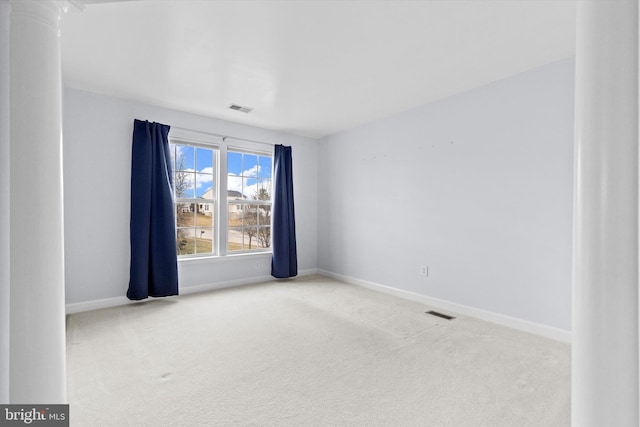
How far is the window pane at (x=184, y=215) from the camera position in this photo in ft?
13.7

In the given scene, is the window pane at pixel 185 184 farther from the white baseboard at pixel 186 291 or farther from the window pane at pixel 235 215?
the white baseboard at pixel 186 291

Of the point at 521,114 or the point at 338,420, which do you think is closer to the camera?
the point at 338,420

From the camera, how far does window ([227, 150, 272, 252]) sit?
462 cm

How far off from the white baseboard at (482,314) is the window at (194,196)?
2401 mm

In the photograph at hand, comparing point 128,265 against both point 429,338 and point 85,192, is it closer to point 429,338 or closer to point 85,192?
point 85,192

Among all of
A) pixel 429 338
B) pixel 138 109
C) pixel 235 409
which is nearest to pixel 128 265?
pixel 138 109

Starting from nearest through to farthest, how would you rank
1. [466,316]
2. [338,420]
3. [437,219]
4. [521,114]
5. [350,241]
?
1. [338,420]
2. [521,114]
3. [466,316]
4. [437,219]
5. [350,241]

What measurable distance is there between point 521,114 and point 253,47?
255 centimetres

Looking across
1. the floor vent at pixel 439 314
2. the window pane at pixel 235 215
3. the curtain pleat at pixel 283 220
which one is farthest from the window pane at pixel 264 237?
the floor vent at pixel 439 314

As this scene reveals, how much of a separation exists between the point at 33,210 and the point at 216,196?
3.13 metres

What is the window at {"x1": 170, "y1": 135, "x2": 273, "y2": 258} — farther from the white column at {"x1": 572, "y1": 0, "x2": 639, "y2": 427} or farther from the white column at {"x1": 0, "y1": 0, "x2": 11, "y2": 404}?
the white column at {"x1": 572, "y1": 0, "x2": 639, "y2": 427}

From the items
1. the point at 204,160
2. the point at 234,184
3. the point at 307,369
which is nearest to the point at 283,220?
the point at 234,184

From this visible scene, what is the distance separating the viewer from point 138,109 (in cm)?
371

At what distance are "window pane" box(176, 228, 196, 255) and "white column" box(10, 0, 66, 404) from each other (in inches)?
115
